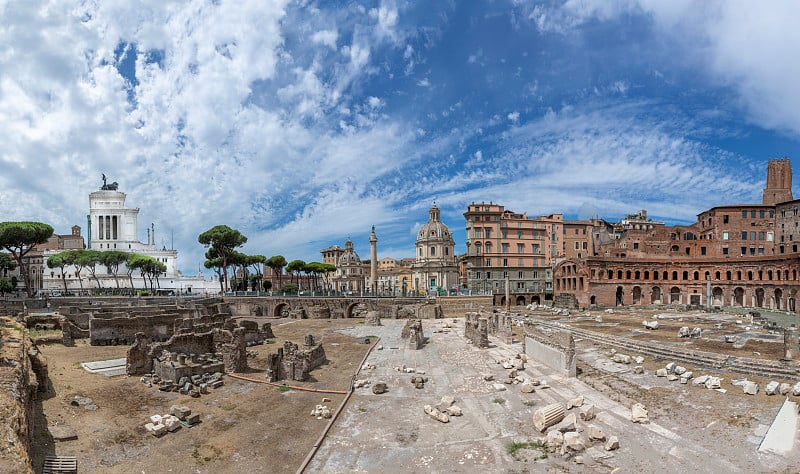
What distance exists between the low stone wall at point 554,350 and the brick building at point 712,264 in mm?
38180

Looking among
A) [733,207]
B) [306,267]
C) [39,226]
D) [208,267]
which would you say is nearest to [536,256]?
[733,207]

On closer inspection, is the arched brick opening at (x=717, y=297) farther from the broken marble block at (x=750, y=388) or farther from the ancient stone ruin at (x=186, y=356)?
the ancient stone ruin at (x=186, y=356)

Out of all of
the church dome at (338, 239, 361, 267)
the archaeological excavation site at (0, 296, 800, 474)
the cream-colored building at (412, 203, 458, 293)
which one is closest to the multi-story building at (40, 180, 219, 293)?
the church dome at (338, 239, 361, 267)

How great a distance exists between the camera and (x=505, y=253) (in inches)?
2891

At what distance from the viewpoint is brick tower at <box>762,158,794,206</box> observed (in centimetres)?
7350

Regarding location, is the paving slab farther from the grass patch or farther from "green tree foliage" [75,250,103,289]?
"green tree foliage" [75,250,103,289]

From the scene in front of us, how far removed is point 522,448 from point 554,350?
11.2m

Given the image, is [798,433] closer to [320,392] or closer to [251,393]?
[320,392]

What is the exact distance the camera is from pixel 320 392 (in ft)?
68.2

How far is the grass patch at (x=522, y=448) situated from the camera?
44.9 feet

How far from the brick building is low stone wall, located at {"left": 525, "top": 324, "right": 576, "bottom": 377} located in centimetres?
3818

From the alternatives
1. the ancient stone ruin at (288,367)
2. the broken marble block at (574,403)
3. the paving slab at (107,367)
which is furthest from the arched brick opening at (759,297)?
the paving slab at (107,367)

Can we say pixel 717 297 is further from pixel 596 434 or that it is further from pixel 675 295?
pixel 596 434

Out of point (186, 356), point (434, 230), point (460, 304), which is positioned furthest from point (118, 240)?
point (186, 356)
